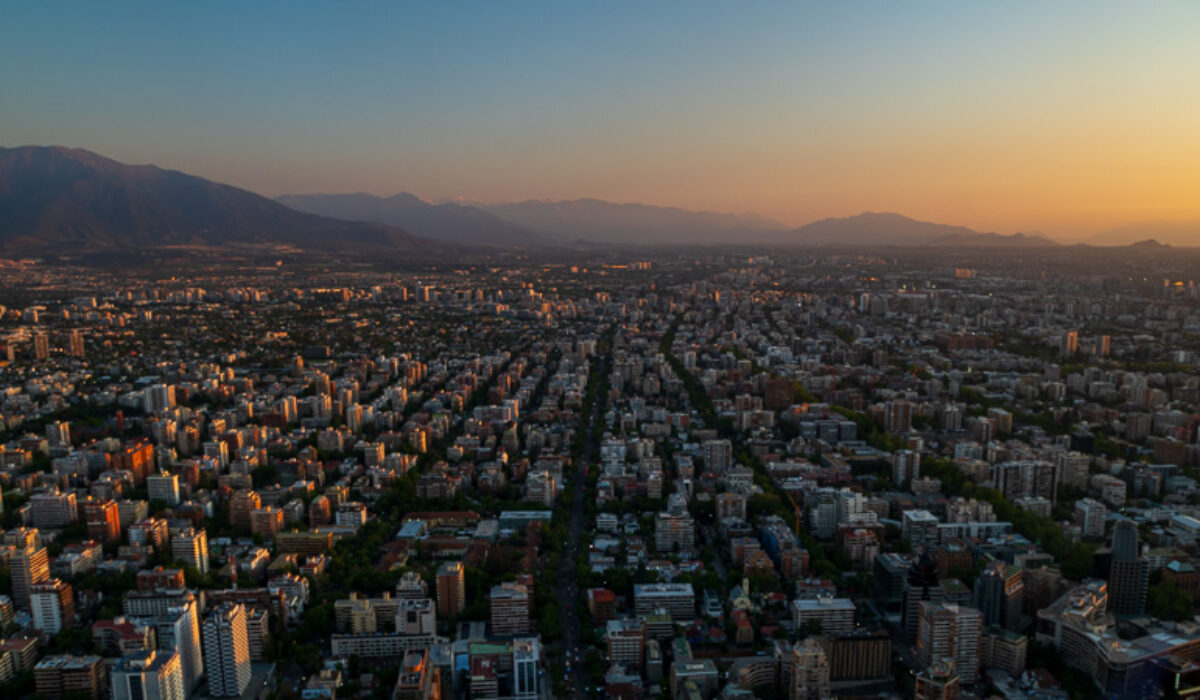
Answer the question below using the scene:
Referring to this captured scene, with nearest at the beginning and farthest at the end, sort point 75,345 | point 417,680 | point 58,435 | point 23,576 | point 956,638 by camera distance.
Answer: point 417,680, point 956,638, point 23,576, point 58,435, point 75,345

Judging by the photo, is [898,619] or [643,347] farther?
[643,347]

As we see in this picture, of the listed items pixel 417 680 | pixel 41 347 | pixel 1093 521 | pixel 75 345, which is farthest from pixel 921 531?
pixel 75 345

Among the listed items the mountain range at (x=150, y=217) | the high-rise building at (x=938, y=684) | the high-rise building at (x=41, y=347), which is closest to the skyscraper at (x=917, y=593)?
the high-rise building at (x=938, y=684)

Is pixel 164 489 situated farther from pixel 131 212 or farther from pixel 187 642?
pixel 131 212

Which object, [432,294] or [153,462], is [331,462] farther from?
[432,294]

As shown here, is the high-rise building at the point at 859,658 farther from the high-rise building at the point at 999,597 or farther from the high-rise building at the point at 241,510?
the high-rise building at the point at 241,510

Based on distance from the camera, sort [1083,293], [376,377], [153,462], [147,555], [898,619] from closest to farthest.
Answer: [898,619]
[147,555]
[153,462]
[376,377]
[1083,293]

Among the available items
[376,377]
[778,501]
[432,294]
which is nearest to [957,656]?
[778,501]
